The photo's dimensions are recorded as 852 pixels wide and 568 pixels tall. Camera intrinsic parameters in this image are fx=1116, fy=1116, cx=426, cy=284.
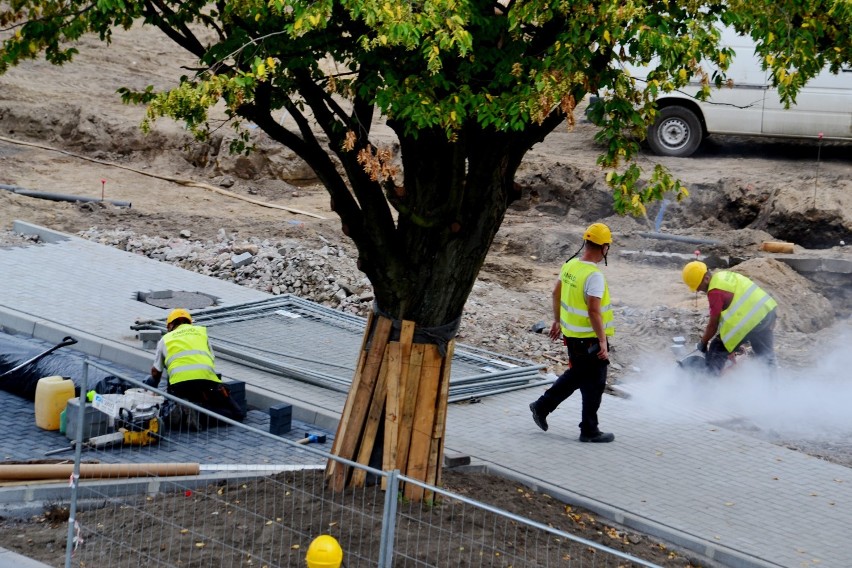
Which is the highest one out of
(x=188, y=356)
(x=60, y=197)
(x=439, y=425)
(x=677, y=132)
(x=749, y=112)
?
(x=749, y=112)

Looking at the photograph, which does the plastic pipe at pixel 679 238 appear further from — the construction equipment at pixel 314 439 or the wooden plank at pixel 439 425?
the wooden plank at pixel 439 425

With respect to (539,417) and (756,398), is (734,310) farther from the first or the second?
(539,417)

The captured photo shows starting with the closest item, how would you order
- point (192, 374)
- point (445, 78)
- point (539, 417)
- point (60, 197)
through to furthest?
point (445, 78) < point (192, 374) < point (539, 417) < point (60, 197)

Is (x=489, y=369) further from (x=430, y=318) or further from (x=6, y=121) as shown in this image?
(x=6, y=121)

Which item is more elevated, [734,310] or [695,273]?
[695,273]

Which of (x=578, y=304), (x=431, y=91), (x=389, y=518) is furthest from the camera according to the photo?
(x=578, y=304)

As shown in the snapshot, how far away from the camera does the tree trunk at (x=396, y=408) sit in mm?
7551

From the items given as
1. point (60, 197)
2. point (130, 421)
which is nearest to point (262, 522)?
point (130, 421)

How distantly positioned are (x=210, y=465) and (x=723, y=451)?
452cm

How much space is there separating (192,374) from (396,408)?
2.75 m

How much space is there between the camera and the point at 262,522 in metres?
7.19

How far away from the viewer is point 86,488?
777 centimetres

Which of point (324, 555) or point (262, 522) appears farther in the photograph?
point (262, 522)

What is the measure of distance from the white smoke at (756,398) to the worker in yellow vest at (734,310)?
418 mm
